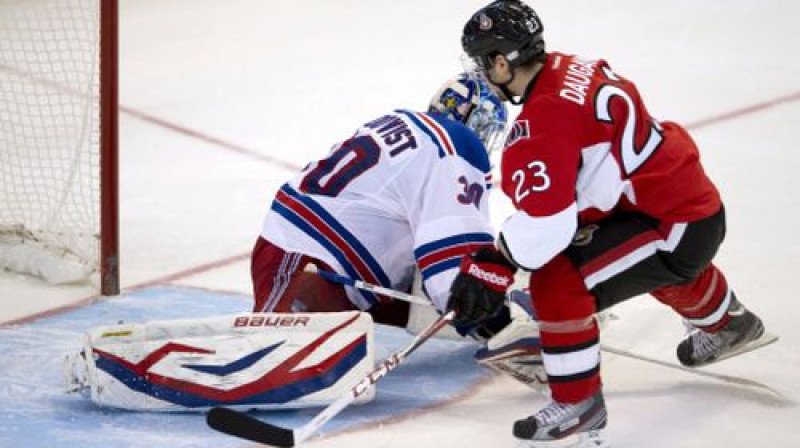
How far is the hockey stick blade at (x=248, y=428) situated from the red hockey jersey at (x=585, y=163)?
21.0 inches

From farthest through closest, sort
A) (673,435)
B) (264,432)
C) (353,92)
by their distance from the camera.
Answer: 1. (353,92)
2. (673,435)
3. (264,432)

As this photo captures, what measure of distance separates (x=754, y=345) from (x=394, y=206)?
815 millimetres

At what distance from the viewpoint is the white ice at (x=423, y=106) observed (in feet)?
11.2

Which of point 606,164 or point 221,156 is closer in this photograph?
point 606,164

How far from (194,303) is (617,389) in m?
1.18

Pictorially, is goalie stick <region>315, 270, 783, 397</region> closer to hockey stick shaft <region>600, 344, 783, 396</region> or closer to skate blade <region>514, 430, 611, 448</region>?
hockey stick shaft <region>600, 344, 783, 396</region>

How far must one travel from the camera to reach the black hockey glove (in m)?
3.09

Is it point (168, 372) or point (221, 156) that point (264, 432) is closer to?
point (168, 372)

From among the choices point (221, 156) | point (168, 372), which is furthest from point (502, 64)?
point (221, 156)

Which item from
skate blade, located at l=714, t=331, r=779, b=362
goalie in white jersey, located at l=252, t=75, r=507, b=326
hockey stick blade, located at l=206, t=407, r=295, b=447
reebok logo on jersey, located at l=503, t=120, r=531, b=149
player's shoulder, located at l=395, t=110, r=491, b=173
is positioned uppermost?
reebok logo on jersey, located at l=503, t=120, r=531, b=149

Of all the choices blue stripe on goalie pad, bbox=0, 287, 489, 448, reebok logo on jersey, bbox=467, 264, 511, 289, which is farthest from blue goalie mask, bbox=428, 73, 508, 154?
reebok logo on jersey, bbox=467, 264, 511, 289

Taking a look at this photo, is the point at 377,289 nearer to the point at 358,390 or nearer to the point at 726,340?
the point at 358,390

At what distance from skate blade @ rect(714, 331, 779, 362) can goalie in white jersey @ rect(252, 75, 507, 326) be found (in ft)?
1.85

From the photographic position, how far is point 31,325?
4.02 m
